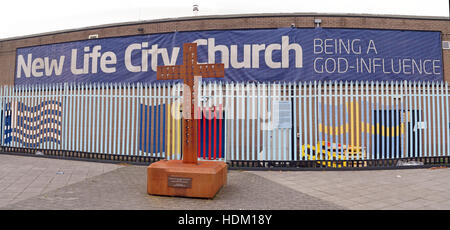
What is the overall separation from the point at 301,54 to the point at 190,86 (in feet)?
20.9

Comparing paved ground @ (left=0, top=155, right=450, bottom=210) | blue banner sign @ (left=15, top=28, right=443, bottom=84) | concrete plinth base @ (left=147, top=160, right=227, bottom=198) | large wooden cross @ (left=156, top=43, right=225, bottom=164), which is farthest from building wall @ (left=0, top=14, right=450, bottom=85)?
concrete plinth base @ (left=147, top=160, right=227, bottom=198)

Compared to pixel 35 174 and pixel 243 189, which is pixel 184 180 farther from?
pixel 35 174

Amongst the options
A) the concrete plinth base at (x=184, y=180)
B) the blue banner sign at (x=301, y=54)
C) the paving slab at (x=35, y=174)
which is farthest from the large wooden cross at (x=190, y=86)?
the blue banner sign at (x=301, y=54)

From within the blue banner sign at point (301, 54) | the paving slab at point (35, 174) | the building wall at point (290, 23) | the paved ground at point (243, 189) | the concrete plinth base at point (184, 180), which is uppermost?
the building wall at point (290, 23)

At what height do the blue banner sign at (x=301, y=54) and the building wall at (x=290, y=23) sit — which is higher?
the building wall at (x=290, y=23)

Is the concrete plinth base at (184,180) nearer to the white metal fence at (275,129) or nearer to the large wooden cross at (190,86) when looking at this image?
the large wooden cross at (190,86)

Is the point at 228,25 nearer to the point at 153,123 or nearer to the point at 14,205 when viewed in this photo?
the point at 153,123

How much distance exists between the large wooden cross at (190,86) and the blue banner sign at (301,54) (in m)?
4.97

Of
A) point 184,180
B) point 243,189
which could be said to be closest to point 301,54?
point 243,189

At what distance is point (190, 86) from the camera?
5070 millimetres

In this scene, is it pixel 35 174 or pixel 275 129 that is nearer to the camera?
pixel 35 174

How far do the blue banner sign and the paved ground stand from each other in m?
4.40

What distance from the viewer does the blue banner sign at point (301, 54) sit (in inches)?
390

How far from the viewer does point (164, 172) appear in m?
4.61
